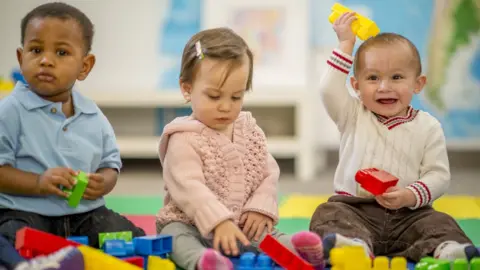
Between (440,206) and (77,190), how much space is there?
4.49ft

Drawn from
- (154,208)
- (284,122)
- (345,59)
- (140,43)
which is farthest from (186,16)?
(345,59)

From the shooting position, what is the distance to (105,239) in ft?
4.22

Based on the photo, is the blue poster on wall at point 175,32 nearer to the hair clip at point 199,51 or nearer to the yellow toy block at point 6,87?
the yellow toy block at point 6,87

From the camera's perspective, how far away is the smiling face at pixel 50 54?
134cm

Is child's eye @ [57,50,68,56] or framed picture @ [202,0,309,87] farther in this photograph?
framed picture @ [202,0,309,87]

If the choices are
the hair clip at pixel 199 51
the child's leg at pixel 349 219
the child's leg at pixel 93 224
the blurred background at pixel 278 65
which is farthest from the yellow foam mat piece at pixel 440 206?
the hair clip at pixel 199 51

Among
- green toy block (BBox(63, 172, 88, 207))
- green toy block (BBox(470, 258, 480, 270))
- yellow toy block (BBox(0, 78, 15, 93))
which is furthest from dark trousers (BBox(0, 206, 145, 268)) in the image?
yellow toy block (BBox(0, 78, 15, 93))

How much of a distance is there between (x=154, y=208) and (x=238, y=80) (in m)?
1.05

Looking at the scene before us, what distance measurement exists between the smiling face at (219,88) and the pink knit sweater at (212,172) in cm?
4

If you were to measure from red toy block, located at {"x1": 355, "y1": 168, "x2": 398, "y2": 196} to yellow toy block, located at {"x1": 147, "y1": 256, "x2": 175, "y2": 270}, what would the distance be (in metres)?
0.42

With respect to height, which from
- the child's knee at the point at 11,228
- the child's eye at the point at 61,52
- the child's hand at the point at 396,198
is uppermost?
the child's eye at the point at 61,52

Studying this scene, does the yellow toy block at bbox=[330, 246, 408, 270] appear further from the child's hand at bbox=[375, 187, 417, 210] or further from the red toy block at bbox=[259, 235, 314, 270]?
the child's hand at bbox=[375, 187, 417, 210]

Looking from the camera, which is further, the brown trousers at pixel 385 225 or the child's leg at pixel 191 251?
the brown trousers at pixel 385 225

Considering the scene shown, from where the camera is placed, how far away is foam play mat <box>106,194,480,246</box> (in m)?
1.87
